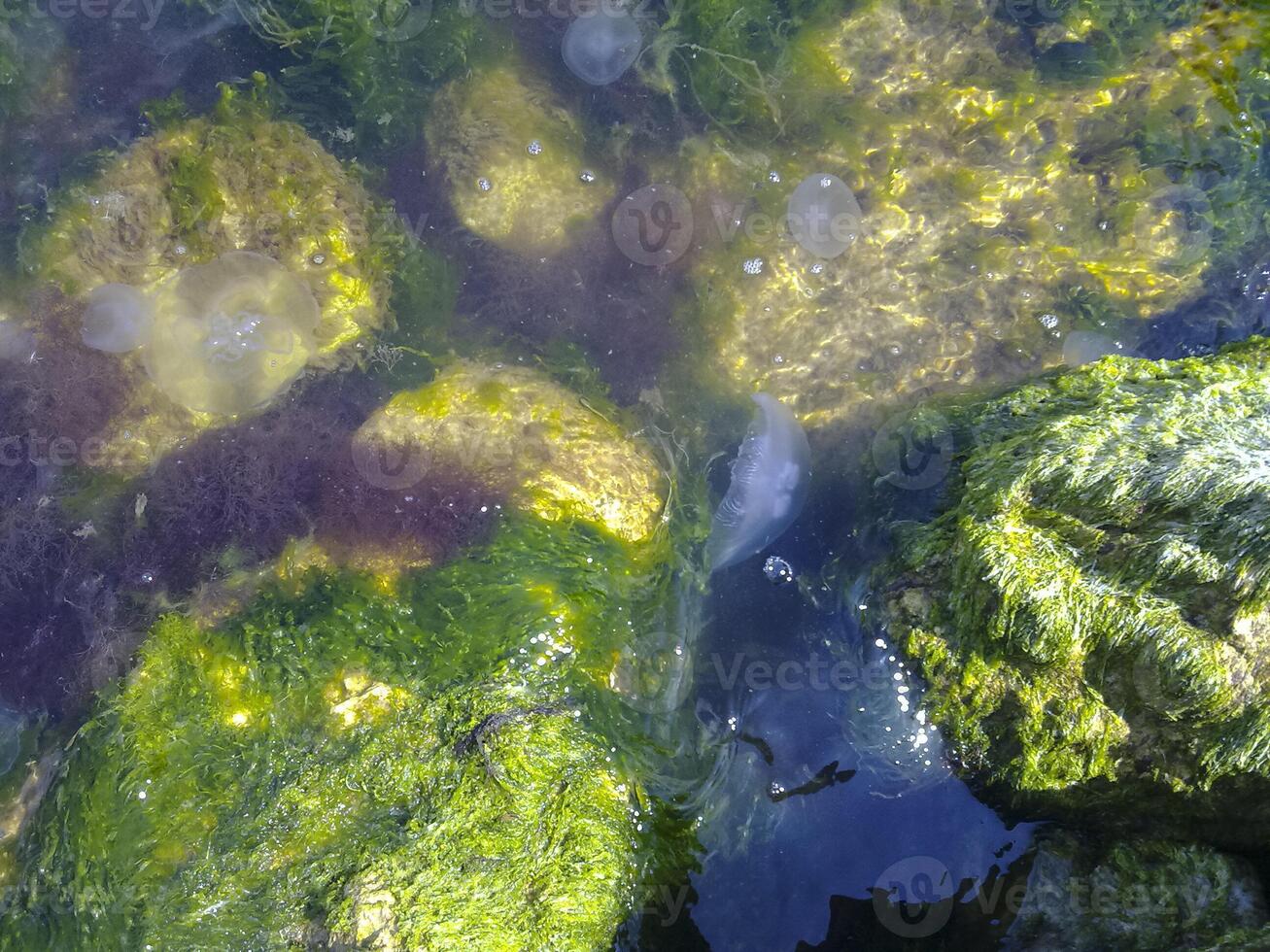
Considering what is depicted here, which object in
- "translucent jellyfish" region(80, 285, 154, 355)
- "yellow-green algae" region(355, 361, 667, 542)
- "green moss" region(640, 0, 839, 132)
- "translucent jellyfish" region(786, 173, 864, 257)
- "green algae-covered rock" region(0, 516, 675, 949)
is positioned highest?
"green moss" region(640, 0, 839, 132)

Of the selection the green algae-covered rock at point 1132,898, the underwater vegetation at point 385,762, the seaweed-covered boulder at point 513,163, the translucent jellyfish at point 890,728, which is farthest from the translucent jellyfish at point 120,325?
the green algae-covered rock at point 1132,898

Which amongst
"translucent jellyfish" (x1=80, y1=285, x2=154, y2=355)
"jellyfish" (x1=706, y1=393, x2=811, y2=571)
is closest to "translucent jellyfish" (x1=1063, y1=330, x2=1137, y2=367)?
"jellyfish" (x1=706, y1=393, x2=811, y2=571)

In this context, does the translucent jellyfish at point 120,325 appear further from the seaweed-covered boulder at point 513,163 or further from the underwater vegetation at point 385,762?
the seaweed-covered boulder at point 513,163

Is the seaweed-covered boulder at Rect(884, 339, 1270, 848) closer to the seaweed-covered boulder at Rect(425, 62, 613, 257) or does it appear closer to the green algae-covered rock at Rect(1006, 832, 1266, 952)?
the green algae-covered rock at Rect(1006, 832, 1266, 952)

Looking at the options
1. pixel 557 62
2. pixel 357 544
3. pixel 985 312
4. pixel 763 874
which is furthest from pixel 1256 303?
pixel 357 544

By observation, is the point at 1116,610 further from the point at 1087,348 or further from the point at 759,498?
the point at 1087,348
